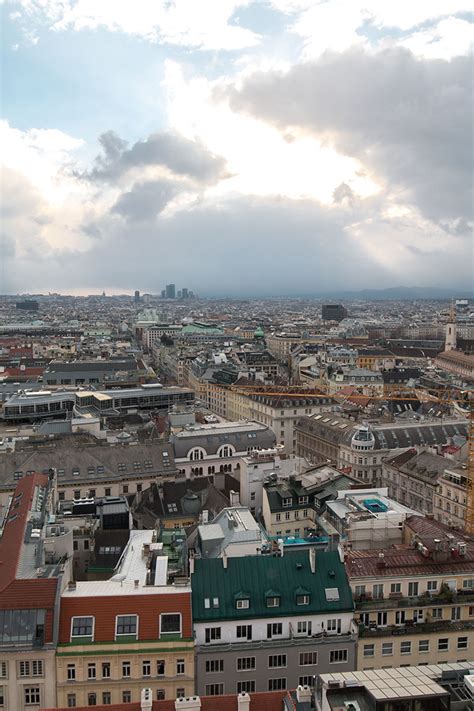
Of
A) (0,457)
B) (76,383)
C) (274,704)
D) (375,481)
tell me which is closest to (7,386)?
(76,383)

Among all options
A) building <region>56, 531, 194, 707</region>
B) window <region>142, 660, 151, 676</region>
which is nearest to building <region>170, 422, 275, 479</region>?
building <region>56, 531, 194, 707</region>

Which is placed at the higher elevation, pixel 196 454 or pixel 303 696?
pixel 303 696

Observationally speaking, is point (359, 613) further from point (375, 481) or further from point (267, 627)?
point (375, 481)

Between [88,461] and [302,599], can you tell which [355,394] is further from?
[302,599]

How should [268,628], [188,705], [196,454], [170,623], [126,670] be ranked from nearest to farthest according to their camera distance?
1. [188,705]
2. [126,670]
3. [170,623]
4. [268,628]
5. [196,454]

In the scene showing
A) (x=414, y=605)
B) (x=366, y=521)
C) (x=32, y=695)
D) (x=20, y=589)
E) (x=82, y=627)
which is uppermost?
(x=20, y=589)

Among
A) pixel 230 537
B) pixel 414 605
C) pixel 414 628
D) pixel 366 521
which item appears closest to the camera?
pixel 414 628

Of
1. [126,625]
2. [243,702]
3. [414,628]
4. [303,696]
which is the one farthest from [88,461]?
[303,696]
